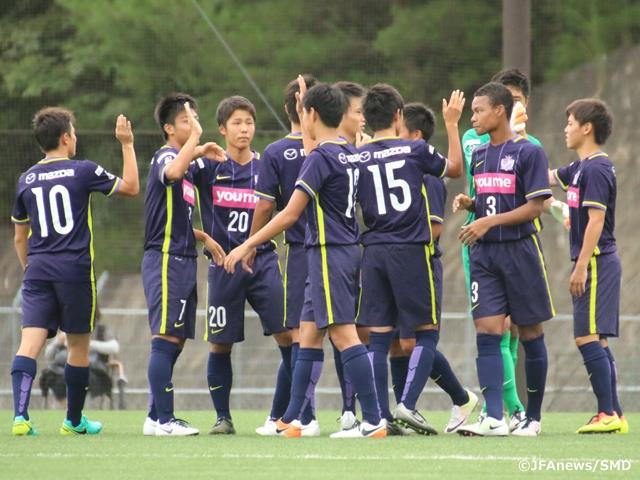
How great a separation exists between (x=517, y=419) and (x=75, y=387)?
270 cm

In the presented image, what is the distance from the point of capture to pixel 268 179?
8312mm

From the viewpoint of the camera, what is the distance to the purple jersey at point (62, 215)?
8.44 meters

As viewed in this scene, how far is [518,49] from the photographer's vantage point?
11.5m

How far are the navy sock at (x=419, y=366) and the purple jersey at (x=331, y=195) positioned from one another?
811 mm

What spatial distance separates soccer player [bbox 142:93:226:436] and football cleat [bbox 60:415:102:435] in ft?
1.41

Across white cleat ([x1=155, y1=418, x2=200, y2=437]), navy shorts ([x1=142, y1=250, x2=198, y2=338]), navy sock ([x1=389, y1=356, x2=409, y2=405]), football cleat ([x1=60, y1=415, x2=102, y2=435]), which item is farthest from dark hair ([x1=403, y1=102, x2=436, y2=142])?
football cleat ([x1=60, y1=415, x2=102, y2=435])

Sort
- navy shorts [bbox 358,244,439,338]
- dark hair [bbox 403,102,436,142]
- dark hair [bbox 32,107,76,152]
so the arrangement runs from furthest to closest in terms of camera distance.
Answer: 1. dark hair [bbox 403,102,436,142]
2. dark hair [bbox 32,107,76,152]
3. navy shorts [bbox 358,244,439,338]

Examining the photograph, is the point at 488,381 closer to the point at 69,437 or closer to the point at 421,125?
the point at 421,125

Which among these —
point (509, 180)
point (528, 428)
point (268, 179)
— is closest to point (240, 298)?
point (268, 179)

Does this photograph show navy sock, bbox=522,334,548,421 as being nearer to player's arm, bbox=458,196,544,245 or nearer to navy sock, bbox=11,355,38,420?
player's arm, bbox=458,196,544,245

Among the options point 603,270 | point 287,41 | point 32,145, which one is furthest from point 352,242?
point 287,41

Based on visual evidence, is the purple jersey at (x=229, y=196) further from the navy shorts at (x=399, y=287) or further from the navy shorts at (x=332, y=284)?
the navy shorts at (x=332, y=284)

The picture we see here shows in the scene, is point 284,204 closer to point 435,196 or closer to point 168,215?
point 168,215

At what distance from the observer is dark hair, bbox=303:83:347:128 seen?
764 centimetres
